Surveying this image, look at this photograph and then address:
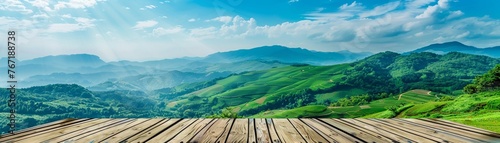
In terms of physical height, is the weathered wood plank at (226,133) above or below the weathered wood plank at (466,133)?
above

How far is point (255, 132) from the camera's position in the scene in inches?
152

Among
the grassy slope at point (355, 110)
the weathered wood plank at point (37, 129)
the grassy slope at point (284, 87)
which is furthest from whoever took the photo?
the grassy slope at point (284, 87)

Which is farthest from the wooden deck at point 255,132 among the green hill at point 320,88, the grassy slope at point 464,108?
the green hill at point 320,88

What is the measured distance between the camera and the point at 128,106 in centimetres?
17788

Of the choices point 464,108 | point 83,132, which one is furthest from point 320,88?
point 83,132

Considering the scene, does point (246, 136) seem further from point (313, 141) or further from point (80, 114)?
point (80, 114)

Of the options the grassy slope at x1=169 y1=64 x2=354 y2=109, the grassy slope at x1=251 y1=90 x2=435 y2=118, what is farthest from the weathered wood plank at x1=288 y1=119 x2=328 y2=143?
the grassy slope at x1=169 y1=64 x2=354 y2=109

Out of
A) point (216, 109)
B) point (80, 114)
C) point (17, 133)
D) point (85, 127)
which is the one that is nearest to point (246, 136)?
point (85, 127)

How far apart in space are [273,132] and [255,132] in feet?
0.67

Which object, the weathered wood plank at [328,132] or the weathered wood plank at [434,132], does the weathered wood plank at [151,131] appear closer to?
the weathered wood plank at [328,132]

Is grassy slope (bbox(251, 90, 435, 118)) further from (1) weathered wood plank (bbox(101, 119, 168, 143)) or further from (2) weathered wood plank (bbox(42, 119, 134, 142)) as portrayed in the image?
(2) weathered wood plank (bbox(42, 119, 134, 142))

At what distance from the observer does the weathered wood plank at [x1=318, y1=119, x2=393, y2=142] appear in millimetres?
3486

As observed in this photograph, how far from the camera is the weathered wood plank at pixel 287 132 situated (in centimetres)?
345

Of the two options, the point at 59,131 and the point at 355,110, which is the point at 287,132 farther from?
the point at 355,110
